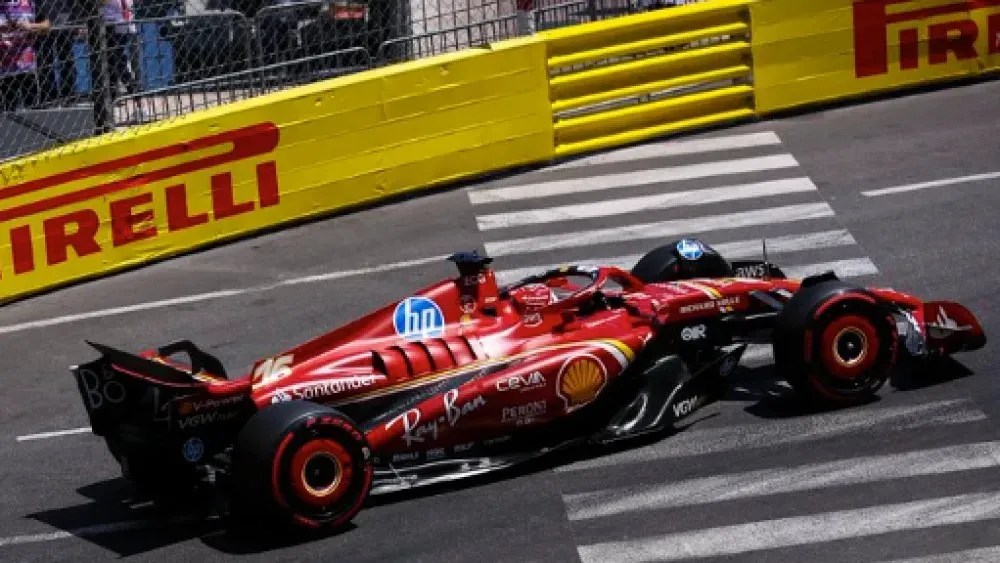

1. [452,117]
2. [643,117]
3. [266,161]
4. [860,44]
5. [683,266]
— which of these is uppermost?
[860,44]

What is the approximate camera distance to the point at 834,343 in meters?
9.79

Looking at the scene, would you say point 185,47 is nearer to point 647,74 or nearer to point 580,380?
point 647,74

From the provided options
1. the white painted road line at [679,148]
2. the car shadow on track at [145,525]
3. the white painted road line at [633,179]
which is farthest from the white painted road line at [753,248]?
the car shadow on track at [145,525]

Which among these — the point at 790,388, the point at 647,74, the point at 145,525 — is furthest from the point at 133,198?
the point at 790,388

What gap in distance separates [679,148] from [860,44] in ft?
7.61

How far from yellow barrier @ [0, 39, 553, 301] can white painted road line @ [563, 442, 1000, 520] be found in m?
6.48

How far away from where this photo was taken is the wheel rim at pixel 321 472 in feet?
28.3

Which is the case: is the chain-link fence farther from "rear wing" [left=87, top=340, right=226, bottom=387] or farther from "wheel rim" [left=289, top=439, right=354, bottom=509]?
"wheel rim" [left=289, top=439, right=354, bottom=509]

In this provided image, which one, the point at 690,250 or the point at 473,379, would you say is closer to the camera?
the point at 473,379

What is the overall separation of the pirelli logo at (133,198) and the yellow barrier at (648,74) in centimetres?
308

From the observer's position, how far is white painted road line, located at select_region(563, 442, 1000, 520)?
894 centimetres

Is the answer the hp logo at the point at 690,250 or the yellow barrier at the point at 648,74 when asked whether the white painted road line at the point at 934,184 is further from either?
the hp logo at the point at 690,250

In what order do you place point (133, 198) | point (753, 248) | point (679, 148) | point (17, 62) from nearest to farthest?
point (753, 248), point (17, 62), point (133, 198), point (679, 148)

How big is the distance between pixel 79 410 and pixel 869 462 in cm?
519
